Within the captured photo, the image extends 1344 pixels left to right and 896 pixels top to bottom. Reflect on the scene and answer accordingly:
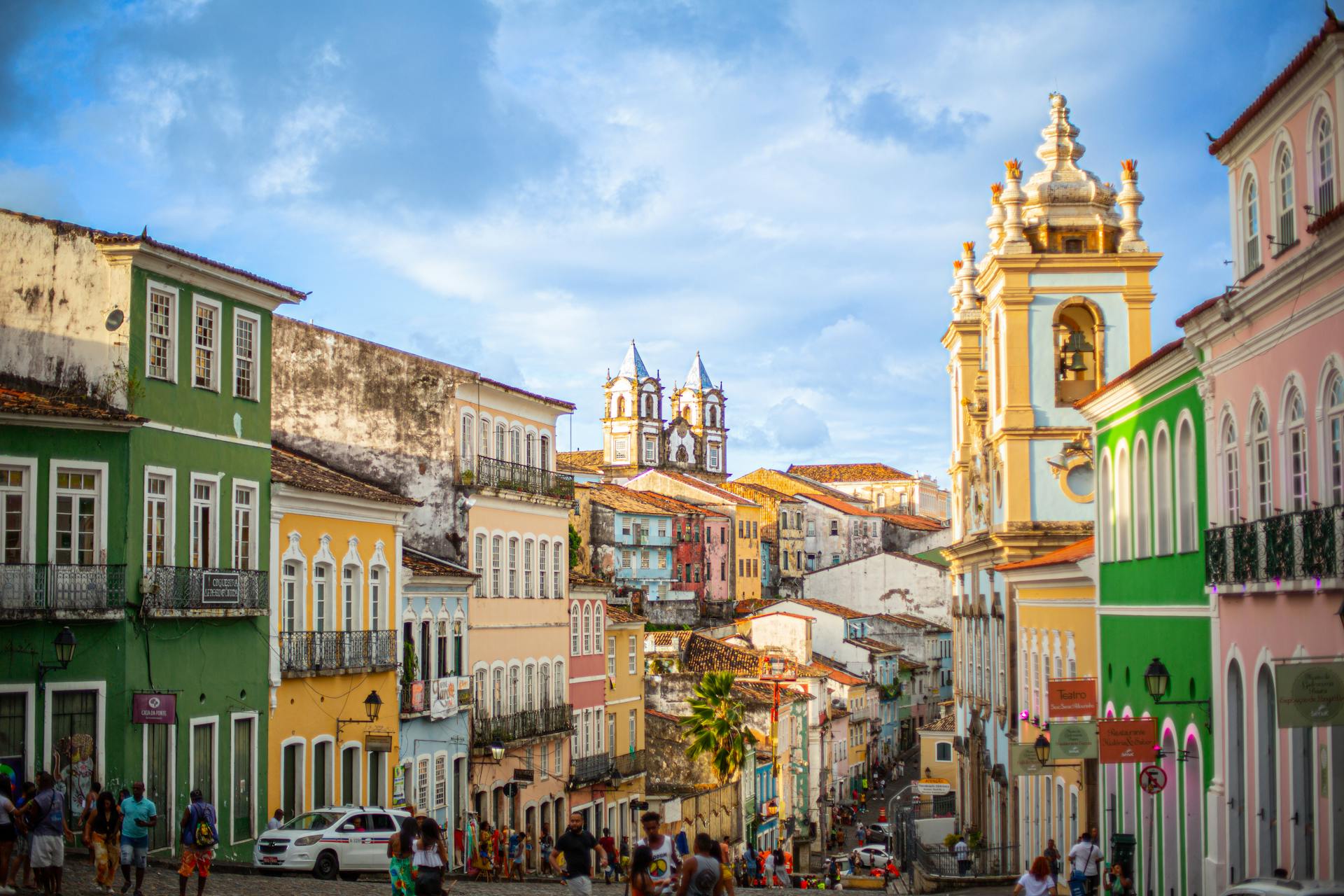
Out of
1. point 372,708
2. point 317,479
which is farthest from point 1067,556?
point 317,479

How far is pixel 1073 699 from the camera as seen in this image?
30.6m

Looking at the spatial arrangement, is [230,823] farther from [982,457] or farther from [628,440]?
[628,440]

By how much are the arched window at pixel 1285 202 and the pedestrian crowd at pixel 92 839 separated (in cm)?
1496

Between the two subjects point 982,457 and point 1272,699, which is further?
point 982,457

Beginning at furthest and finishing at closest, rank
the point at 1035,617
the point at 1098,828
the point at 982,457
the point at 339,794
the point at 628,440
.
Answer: the point at 628,440 → the point at 982,457 → the point at 1035,617 → the point at 339,794 → the point at 1098,828

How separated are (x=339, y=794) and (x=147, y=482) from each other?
10.1 meters

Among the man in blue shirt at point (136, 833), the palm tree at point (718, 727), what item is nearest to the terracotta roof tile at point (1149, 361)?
the man in blue shirt at point (136, 833)

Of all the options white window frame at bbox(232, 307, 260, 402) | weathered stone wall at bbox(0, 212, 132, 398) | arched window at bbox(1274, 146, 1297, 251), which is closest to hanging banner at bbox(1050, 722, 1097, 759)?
arched window at bbox(1274, 146, 1297, 251)

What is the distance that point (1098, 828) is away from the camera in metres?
34.1

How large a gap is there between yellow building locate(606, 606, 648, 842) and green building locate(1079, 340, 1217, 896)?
26076 millimetres

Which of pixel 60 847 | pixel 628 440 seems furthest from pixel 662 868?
pixel 628 440

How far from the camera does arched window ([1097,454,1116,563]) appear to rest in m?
32.5

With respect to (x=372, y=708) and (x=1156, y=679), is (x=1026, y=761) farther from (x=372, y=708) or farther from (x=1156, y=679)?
(x=372, y=708)

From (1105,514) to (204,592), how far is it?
16289 mm
